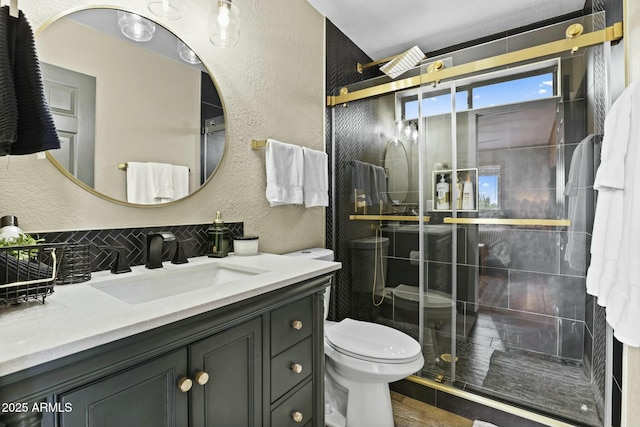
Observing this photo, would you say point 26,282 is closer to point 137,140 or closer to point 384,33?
point 137,140

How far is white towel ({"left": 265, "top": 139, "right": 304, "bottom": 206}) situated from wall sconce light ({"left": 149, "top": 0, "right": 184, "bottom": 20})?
2.20 ft

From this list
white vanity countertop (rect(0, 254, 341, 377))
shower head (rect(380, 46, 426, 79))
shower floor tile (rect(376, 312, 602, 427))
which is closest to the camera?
white vanity countertop (rect(0, 254, 341, 377))

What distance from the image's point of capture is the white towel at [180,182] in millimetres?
1331

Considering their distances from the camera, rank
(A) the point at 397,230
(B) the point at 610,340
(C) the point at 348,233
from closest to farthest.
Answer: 1. (B) the point at 610,340
2. (A) the point at 397,230
3. (C) the point at 348,233

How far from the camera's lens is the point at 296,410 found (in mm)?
1096

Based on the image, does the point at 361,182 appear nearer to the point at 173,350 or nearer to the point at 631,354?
the point at 631,354

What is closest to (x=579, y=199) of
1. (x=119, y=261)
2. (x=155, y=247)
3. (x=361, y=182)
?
(x=361, y=182)

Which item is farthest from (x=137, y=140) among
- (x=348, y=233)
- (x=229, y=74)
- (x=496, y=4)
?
(x=496, y=4)

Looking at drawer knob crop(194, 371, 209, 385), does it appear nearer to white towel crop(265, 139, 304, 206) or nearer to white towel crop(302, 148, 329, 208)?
white towel crop(265, 139, 304, 206)

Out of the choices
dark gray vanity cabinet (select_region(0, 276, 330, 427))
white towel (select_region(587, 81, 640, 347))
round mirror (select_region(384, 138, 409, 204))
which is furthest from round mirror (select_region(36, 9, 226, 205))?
white towel (select_region(587, 81, 640, 347))

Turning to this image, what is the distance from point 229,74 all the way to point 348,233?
136 centimetres

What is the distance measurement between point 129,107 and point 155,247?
549mm

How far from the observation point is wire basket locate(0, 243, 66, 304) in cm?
65

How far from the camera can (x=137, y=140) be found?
123cm
